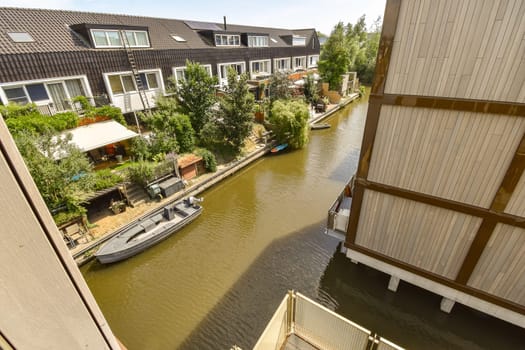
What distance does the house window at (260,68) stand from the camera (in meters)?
27.5

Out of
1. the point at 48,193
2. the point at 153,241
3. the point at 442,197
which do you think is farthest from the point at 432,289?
the point at 48,193

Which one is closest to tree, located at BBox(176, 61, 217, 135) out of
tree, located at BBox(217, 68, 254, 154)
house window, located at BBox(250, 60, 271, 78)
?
tree, located at BBox(217, 68, 254, 154)

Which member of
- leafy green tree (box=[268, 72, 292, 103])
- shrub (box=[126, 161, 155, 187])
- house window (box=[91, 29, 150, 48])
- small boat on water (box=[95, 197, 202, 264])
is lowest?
small boat on water (box=[95, 197, 202, 264])

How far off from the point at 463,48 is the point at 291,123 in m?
14.0

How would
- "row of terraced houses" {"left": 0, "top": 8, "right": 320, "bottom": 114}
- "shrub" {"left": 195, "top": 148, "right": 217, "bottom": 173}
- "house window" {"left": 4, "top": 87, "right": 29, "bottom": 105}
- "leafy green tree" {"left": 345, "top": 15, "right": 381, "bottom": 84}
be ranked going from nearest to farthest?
"house window" {"left": 4, "top": 87, "right": 29, "bottom": 105} → "row of terraced houses" {"left": 0, "top": 8, "right": 320, "bottom": 114} → "shrub" {"left": 195, "top": 148, "right": 217, "bottom": 173} → "leafy green tree" {"left": 345, "top": 15, "right": 381, "bottom": 84}

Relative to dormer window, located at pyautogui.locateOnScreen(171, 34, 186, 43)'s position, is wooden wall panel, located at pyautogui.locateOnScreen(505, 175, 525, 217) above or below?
below

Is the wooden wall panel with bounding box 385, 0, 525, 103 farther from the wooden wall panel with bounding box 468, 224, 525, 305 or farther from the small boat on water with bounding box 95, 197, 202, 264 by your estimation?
the small boat on water with bounding box 95, 197, 202, 264

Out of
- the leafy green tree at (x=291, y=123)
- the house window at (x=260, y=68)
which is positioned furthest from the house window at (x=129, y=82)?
the house window at (x=260, y=68)

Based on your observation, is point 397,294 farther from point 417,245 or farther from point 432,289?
point 417,245

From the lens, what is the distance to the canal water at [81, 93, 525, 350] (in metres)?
7.39

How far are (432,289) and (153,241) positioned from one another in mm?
10169

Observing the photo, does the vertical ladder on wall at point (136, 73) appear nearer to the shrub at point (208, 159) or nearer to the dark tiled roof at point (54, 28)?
the dark tiled roof at point (54, 28)

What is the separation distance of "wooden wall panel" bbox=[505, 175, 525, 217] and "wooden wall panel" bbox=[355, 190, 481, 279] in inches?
25.0

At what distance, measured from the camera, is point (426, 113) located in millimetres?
5602
